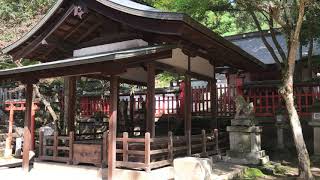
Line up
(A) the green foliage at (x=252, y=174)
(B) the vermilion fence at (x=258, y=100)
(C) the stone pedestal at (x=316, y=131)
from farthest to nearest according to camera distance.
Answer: (B) the vermilion fence at (x=258, y=100), (C) the stone pedestal at (x=316, y=131), (A) the green foliage at (x=252, y=174)

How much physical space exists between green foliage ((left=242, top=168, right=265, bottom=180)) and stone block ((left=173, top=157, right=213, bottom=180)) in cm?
242

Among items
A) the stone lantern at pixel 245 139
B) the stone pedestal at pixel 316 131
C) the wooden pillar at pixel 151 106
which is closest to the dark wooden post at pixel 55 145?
the wooden pillar at pixel 151 106

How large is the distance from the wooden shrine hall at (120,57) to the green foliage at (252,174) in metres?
1.72

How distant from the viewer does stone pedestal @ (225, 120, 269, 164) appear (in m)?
12.0

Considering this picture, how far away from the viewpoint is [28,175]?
11352 millimetres

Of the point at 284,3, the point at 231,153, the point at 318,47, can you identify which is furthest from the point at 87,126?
the point at 318,47

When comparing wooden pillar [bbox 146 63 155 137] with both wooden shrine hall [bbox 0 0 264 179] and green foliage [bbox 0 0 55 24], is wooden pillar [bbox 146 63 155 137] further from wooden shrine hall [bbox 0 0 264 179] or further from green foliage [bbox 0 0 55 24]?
green foliage [bbox 0 0 55 24]

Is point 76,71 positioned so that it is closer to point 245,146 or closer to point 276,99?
point 245,146

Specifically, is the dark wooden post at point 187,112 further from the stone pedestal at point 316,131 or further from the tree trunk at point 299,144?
the stone pedestal at point 316,131

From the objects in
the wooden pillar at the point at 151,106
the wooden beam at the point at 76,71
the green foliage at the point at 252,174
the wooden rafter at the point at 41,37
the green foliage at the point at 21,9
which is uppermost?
the green foliage at the point at 21,9

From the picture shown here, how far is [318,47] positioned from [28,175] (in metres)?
15.6


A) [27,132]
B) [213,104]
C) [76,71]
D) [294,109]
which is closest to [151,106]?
[76,71]

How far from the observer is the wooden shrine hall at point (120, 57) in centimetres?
950

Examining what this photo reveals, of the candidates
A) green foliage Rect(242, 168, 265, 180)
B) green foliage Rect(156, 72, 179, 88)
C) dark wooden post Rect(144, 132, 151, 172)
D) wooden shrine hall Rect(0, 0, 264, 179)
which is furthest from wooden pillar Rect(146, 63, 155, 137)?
green foliage Rect(156, 72, 179, 88)
